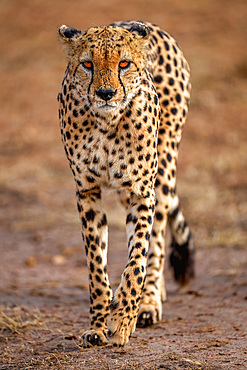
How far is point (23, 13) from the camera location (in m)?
13.7

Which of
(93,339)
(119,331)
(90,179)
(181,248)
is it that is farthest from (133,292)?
(181,248)

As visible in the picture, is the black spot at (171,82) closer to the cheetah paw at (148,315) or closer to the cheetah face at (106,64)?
the cheetah face at (106,64)

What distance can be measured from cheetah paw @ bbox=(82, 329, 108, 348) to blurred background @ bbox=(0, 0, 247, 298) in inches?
67.6

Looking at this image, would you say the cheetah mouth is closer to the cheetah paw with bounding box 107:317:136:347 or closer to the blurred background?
the cheetah paw with bounding box 107:317:136:347

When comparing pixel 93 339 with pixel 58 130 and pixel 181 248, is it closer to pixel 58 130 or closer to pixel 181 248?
pixel 181 248

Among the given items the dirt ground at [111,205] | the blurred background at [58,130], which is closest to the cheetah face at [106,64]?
the dirt ground at [111,205]

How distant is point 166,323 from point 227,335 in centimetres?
49

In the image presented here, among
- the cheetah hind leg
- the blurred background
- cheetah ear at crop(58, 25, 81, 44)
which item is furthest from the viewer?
the blurred background

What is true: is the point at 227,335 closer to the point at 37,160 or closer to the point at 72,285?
the point at 72,285

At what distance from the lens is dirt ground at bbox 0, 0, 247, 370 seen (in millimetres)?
3377

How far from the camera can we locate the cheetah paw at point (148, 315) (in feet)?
12.6

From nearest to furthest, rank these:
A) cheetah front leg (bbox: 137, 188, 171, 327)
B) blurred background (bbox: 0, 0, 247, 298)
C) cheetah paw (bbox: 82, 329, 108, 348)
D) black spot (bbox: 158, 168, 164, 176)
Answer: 1. cheetah paw (bbox: 82, 329, 108, 348)
2. cheetah front leg (bbox: 137, 188, 171, 327)
3. black spot (bbox: 158, 168, 164, 176)
4. blurred background (bbox: 0, 0, 247, 298)

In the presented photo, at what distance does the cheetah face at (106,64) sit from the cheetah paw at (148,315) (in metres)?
1.25

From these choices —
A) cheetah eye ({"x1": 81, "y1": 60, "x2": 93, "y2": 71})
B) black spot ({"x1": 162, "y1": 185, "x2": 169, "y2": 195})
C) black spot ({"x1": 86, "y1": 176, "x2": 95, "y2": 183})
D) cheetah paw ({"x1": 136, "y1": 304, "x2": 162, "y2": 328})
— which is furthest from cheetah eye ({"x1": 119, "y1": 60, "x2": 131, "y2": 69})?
cheetah paw ({"x1": 136, "y1": 304, "x2": 162, "y2": 328})
